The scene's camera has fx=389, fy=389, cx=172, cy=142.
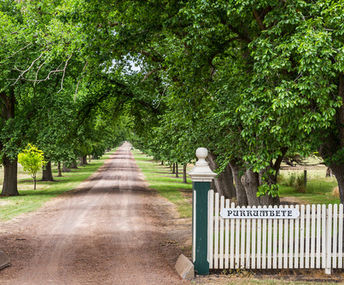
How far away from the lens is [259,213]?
785 cm

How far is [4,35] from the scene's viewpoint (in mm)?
19531

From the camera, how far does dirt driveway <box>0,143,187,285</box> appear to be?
793cm

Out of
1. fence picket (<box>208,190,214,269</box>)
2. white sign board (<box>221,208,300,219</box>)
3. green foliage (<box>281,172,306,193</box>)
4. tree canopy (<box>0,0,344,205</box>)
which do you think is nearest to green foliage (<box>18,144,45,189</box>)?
tree canopy (<box>0,0,344,205</box>)

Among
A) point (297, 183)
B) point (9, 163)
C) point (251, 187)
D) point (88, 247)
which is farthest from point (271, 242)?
point (9, 163)

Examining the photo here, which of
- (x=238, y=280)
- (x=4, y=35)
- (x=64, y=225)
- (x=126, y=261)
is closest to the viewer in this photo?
(x=238, y=280)

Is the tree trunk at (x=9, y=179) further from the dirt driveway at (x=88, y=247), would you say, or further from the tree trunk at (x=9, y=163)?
the dirt driveway at (x=88, y=247)

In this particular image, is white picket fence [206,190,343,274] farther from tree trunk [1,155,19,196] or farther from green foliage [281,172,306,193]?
tree trunk [1,155,19,196]

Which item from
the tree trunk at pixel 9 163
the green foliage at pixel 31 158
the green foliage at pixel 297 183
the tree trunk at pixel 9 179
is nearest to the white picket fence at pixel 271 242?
the green foliage at pixel 297 183

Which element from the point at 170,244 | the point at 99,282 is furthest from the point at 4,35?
the point at 99,282

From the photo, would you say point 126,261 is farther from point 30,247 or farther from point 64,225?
point 64,225

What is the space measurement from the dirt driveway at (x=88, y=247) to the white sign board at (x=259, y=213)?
1650 mm

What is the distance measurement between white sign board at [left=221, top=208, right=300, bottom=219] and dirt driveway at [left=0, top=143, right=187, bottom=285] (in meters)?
1.65

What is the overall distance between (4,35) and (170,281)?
54.7ft

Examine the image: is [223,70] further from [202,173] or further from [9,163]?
[9,163]
